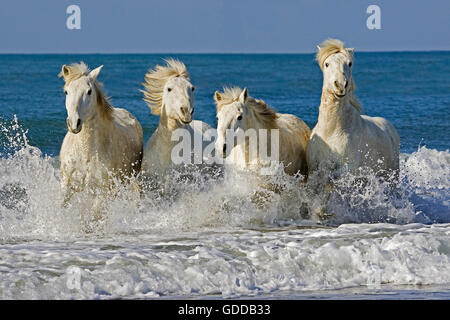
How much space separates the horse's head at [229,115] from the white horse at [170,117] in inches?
11.7

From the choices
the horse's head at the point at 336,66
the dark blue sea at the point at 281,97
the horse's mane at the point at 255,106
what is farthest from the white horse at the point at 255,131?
the dark blue sea at the point at 281,97

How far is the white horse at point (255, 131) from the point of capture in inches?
334

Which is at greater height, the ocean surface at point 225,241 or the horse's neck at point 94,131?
the horse's neck at point 94,131

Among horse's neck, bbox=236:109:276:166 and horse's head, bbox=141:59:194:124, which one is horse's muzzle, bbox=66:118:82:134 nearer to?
horse's head, bbox=141:59:194:124

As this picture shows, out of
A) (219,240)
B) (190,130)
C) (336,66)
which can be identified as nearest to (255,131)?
(190,130)

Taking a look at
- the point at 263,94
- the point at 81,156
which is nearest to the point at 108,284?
the point at 81,156

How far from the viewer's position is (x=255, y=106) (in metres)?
8.86

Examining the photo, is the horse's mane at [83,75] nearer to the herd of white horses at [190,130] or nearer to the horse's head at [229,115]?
the herd of white horses at [190,130]

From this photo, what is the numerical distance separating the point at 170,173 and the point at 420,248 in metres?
2.38

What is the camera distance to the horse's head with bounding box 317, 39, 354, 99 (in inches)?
333

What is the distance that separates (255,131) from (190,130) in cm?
61
